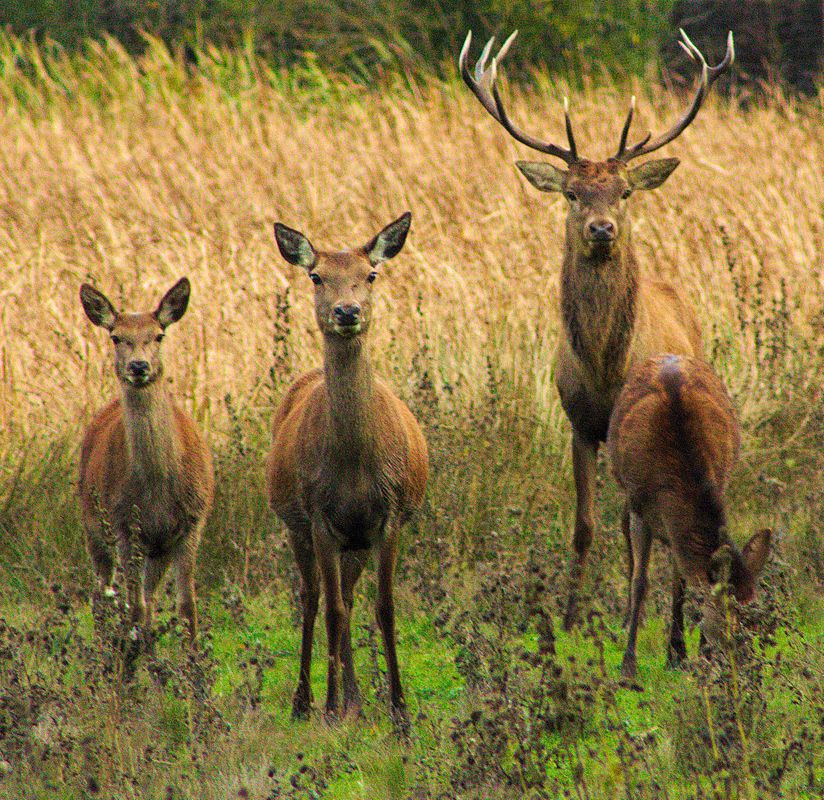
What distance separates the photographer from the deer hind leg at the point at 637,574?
6.49 metres

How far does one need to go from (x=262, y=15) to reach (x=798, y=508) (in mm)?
15122

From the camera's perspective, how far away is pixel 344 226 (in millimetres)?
11891

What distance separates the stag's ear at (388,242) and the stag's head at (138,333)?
41.7 inches

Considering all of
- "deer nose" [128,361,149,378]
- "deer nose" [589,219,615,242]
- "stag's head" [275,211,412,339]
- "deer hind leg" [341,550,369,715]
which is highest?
"deer nose" [589,219,615,242]

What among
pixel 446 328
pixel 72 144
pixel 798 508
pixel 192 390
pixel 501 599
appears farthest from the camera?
pixel 72 144

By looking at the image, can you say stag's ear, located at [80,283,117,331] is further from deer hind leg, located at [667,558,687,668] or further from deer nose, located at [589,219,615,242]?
deer hind leg, located at [667,558,687,668]

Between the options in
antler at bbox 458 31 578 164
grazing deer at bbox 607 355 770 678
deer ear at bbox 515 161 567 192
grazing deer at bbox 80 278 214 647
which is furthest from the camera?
antler at bbox 458 31 578 164

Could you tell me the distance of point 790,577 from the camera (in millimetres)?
7168

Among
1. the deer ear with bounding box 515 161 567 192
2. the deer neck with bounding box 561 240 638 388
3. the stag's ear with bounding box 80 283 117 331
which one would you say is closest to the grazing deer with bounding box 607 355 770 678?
the deer neck with bounding box 561 240 638 388

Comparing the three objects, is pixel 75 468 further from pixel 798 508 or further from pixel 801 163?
pixel 801 163

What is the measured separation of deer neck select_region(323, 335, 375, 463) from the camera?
6.18 meters

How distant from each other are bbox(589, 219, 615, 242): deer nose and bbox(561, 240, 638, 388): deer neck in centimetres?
22

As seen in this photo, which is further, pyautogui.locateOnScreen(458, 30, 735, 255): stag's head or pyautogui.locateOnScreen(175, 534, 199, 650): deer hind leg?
pyautogui.locateOnScreen(458, 30, 735, 255): stag's head

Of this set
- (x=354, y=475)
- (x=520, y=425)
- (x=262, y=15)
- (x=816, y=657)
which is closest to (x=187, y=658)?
(x=354, y=475)
